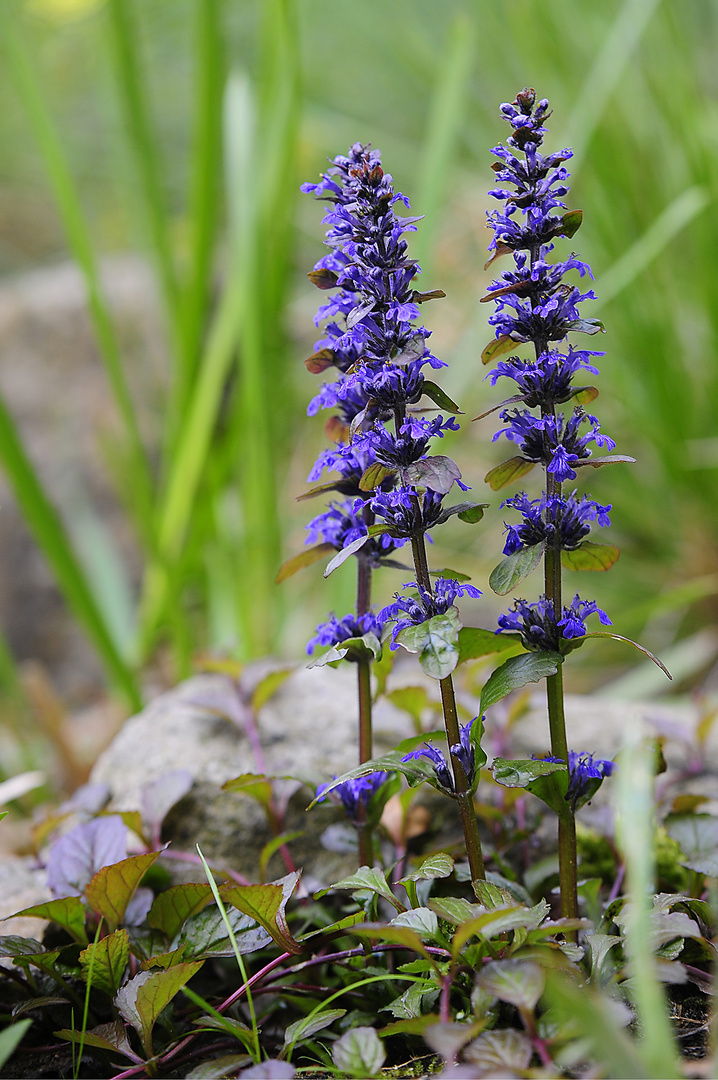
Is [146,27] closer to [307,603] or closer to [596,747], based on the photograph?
[307,603]

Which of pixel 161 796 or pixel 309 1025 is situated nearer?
pixel 309 1025

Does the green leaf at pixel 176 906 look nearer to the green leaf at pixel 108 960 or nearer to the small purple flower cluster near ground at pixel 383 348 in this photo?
the green leaf at pixel 108 960

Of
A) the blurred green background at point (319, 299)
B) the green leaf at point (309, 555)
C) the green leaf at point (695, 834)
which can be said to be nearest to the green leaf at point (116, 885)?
the green leaf at point (309, 555)

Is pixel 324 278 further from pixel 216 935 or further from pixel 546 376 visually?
pixel 216 935

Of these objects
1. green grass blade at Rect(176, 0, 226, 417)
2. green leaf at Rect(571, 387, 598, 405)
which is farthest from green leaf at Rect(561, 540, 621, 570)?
green grass blade at Rect(176, 0, 226, 417)

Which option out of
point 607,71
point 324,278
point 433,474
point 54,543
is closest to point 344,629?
point 433,474
